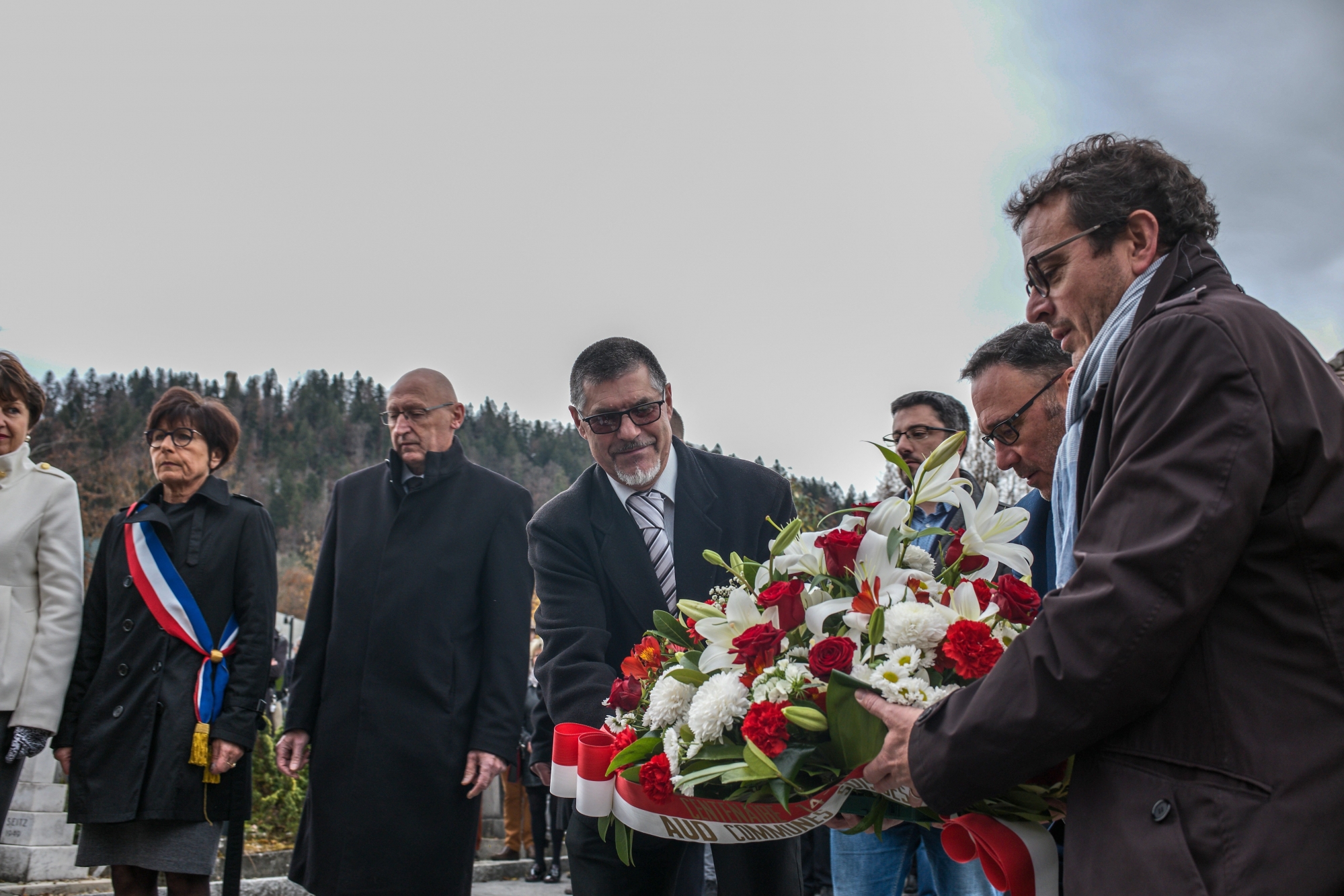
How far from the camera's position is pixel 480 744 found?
4.14 m

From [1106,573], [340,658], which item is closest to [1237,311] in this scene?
[1106,573]

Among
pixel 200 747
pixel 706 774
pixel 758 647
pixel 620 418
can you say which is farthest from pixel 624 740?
pixel 200 747

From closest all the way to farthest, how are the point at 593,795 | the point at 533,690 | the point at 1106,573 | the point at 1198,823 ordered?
the point at 1198,823 < the point at 1106,573 < the point at 593,795 < the point at 533,690

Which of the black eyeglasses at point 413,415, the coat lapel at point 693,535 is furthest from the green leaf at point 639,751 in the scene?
the black eyeglasses at point 413,415

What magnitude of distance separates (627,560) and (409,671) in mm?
1278

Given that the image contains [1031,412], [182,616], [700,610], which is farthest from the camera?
[182,616]

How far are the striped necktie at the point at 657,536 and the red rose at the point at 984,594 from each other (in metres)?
1.51

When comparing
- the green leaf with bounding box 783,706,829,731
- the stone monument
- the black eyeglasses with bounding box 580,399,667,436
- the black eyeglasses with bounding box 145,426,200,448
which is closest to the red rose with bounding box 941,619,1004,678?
the green leaf with bounding box 783,706,829,731

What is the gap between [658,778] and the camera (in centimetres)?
212

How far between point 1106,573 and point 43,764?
720 cm

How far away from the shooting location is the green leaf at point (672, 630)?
252cm

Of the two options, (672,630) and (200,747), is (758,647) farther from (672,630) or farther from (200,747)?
(200,747)

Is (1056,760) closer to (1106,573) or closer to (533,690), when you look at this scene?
(1106,573)

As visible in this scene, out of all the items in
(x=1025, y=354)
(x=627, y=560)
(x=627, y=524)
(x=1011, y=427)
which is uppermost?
(x=1025, y=354)
